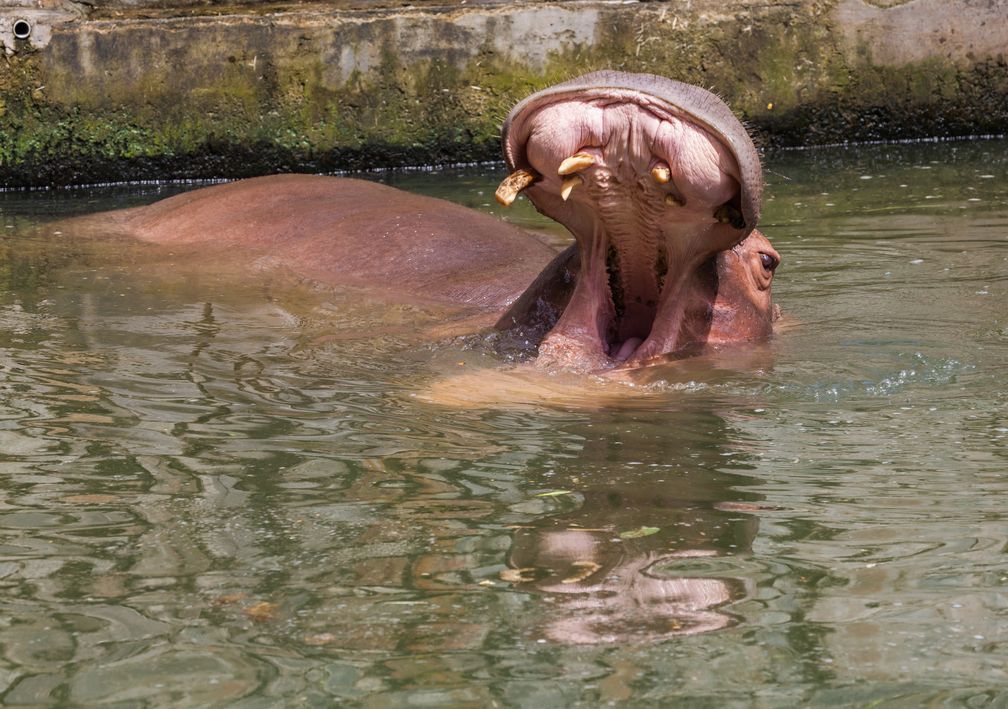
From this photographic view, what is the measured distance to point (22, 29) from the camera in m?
9.62

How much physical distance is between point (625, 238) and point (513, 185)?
0.40m

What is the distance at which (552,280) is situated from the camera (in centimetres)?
435

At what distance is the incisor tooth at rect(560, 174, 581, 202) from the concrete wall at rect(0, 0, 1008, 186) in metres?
6.36

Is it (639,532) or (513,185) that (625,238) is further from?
Result: (639,532)

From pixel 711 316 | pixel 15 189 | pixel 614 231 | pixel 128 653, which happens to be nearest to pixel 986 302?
pixel 711 316

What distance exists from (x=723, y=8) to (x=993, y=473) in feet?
25.2

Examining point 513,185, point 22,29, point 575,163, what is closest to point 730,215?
point 575,163

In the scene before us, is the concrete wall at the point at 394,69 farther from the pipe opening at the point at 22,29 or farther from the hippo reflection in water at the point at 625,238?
the hippo reflection in water at the point at 625,238

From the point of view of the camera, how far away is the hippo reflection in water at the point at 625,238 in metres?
3.56

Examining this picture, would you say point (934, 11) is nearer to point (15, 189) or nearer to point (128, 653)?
point (15, 189)

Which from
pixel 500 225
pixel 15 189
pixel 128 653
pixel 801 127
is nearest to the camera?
pixel 128 653

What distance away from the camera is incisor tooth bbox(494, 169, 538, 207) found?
360cm

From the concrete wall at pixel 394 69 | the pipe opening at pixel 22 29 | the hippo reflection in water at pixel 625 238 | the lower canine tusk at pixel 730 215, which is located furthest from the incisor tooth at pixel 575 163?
the pipe opening at pixel 22 29

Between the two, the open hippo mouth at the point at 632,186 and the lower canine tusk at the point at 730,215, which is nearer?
the open hippo mouth at the point at 632,186
